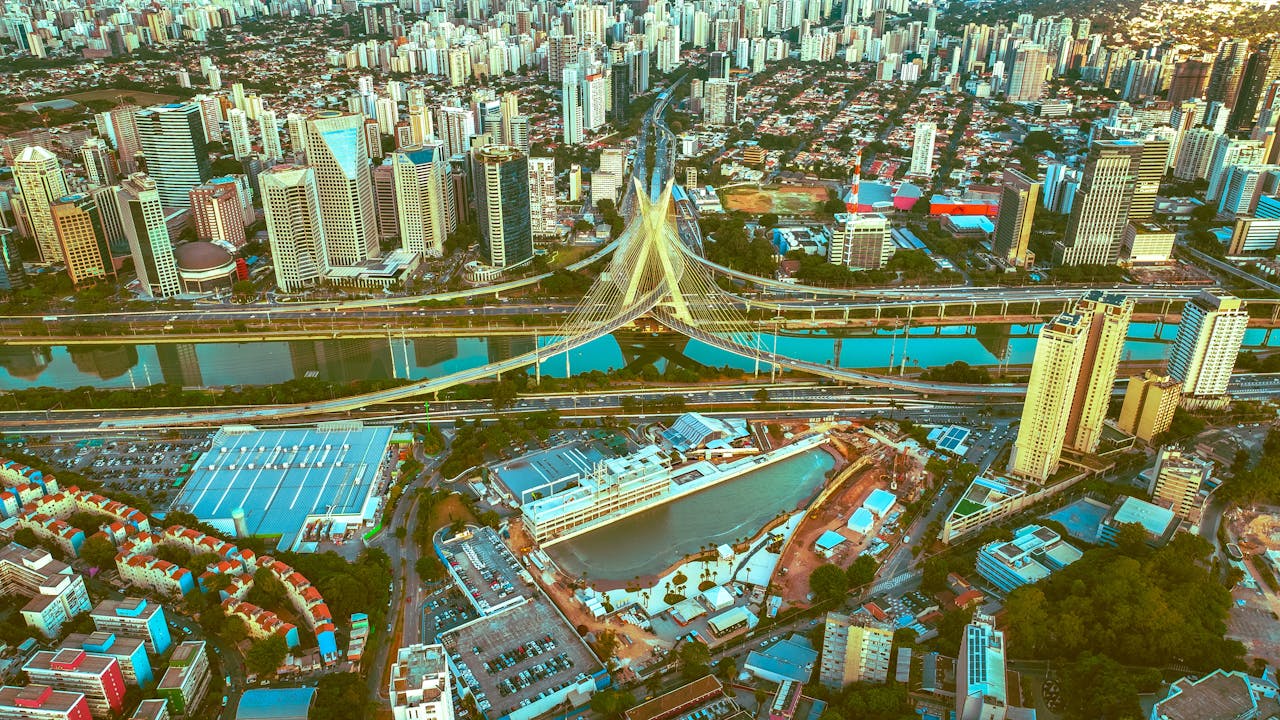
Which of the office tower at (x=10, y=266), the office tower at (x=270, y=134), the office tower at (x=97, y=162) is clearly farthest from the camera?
the office tower at (x=270, y=134)

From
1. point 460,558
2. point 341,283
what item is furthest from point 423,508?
point 341,283

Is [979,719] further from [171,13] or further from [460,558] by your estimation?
[171,13]

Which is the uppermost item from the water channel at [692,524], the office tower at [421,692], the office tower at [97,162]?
the office tower at [97,162]

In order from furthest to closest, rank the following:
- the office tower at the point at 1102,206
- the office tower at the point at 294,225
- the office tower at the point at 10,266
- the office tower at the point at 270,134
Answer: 1. the office tower at the point at 270,134
2. the office tower at the point at 1102,206
3. the office tower at the point at 294,225
4. the office tower at the point at 10,266

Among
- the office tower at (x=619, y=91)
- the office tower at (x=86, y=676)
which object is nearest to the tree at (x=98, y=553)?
the office tower at (x=86, y=676)

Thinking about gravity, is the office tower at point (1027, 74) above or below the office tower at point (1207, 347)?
above

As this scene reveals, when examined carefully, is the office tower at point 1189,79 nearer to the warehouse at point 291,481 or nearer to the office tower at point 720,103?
the office tower at point 720,103

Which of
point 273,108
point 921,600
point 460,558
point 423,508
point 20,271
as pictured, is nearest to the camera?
point 921,600

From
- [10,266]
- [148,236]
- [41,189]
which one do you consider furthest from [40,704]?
[41,189]
